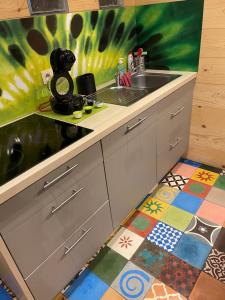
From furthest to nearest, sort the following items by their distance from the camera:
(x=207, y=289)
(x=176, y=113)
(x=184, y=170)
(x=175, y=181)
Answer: (x=184, y=170) → (x=175, y=181) → (x=176, y=113) → (x=207, y=289)

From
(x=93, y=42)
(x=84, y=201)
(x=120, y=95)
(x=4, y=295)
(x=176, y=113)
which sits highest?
(x=93, y=42)

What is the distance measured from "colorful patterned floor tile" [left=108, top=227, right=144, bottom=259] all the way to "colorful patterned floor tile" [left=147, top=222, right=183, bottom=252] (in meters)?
0.09

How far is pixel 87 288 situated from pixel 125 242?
1.23ft

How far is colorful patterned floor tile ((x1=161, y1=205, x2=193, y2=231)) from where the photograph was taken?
65.1 inches

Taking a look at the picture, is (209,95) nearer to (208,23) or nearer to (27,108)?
(208,23)

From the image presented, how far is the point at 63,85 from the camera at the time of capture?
4.46ft

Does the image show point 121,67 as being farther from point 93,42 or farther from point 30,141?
point 30,141

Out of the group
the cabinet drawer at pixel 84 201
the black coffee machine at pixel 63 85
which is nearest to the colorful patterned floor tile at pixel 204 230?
the cabinet drawer at pixel 84 201

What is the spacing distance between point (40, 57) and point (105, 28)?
635mm

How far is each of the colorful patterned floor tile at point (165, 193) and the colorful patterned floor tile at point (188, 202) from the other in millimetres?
39

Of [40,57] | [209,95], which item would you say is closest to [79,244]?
[40,57]

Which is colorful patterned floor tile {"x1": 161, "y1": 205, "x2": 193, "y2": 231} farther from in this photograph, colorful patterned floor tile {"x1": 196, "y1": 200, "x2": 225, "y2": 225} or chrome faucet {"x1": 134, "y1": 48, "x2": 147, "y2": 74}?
chrome faucet {"x1": 134, "y1": 48, "x2": 147, "y2": 74}

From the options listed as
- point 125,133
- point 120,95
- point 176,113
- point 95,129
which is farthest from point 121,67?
point 95,129

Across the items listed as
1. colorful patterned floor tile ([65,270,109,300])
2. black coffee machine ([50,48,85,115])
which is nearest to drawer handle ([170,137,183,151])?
black coffee machine ([50,48,85,115])
